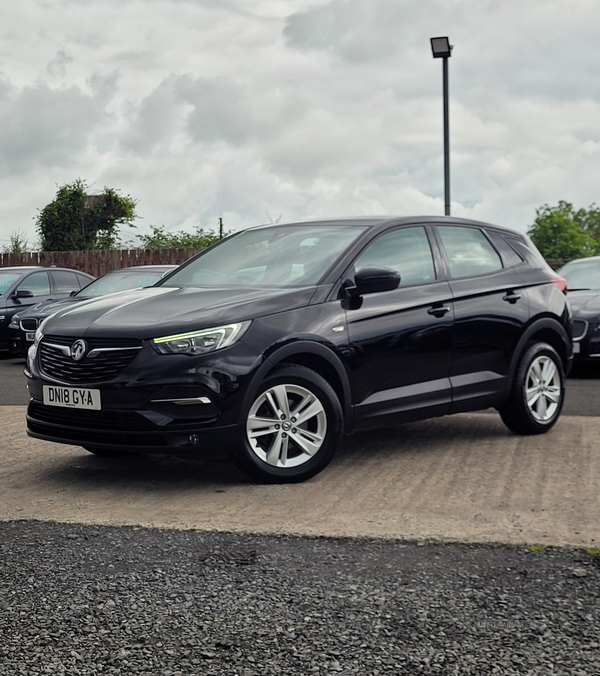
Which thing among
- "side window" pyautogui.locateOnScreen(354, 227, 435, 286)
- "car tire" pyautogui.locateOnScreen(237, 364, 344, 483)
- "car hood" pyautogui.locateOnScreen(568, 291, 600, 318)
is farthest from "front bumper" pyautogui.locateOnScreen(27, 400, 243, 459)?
"car hood" pyautogui.locateOnScreen(568, 291, 600, 318)

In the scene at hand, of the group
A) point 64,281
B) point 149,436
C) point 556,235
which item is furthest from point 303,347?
point 556,235

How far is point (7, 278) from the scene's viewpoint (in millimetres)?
17234

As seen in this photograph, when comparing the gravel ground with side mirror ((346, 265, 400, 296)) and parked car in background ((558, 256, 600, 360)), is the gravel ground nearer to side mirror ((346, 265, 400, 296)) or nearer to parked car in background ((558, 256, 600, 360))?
side mirror ((346, 265, 400, 296))

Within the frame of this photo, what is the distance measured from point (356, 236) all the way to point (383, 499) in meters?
1.94

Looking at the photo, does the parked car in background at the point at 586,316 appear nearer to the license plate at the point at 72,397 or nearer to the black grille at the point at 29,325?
the license plate at the point at 72,397

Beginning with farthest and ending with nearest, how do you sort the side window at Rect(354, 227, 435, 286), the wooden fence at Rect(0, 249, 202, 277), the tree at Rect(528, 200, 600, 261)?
the tree at Rect(528, 200, 600, 261), the wooden fence at Rect(0, 249, 202, 277), the side window at Rect(354, 227, 435, 286)

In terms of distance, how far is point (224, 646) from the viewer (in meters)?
3.29

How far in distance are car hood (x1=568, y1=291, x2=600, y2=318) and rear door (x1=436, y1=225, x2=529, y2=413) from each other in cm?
489

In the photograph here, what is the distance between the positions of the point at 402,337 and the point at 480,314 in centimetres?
87

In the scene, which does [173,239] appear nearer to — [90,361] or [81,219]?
[81,219]

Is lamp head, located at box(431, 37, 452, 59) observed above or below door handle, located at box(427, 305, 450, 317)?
above

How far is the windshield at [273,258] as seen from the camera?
649cm

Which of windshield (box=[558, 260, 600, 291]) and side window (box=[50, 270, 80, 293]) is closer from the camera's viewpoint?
windshield (box=[558, 260, 600, 291])

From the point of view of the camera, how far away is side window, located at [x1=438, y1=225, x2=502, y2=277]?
23.6ft
